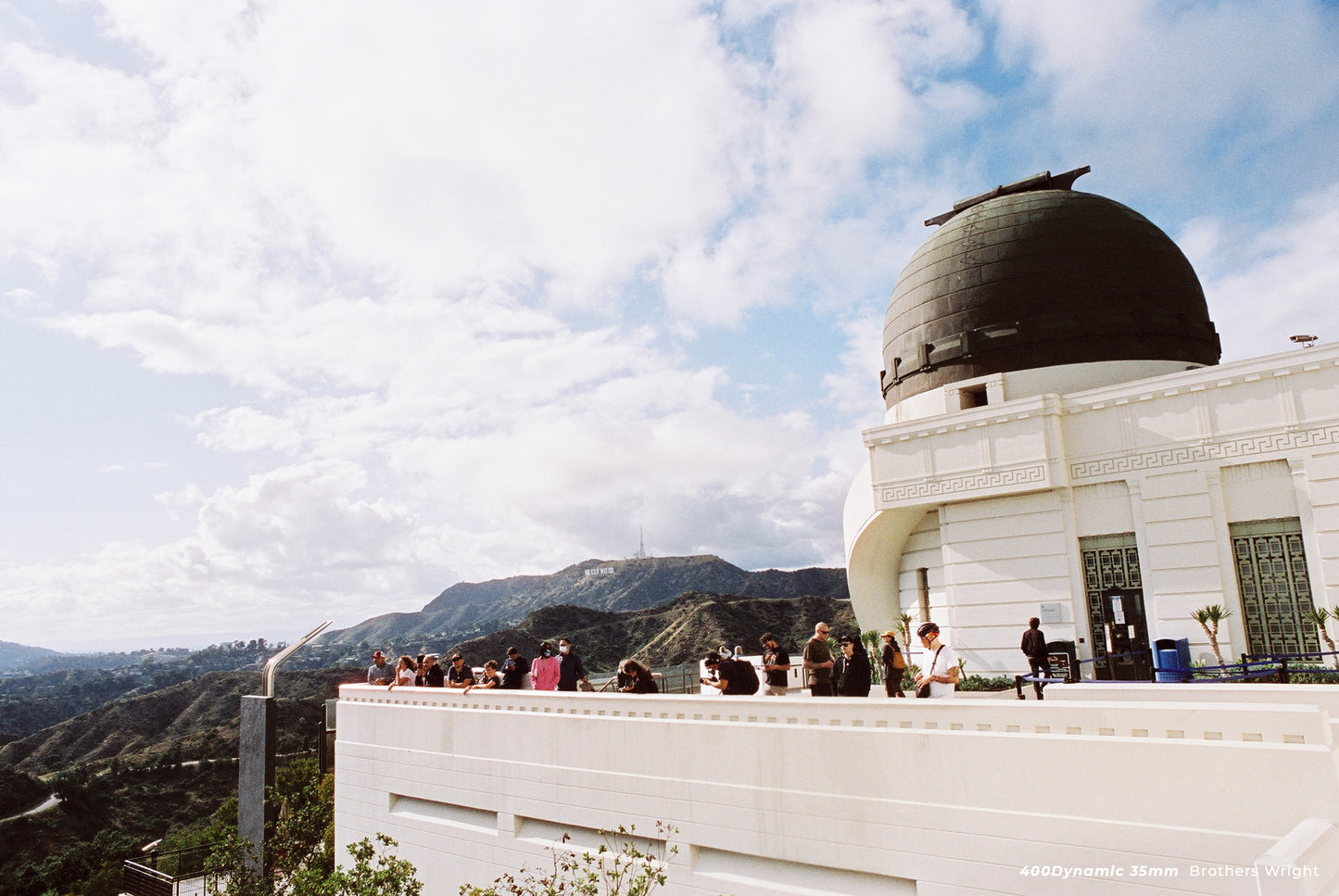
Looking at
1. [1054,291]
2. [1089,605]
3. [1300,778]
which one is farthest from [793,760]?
[1054,291]

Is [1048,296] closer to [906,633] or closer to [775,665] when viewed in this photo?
[906,633]

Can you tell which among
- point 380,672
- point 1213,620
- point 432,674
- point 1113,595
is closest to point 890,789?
point 1213,620

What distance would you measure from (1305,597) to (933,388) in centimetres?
769

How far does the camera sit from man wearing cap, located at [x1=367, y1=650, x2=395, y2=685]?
1523 cm

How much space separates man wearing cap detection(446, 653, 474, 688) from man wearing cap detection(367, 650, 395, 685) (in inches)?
81.6

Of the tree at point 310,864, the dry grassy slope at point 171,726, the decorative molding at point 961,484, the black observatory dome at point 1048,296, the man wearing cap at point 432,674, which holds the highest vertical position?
the black observatory dome at point 1048,296

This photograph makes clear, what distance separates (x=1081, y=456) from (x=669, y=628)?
75296 millimetres

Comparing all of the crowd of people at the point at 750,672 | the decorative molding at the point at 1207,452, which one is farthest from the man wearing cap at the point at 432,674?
the decorative molding at the point at 1207,452

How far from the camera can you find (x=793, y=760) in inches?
321

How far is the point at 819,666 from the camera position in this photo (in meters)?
9.47

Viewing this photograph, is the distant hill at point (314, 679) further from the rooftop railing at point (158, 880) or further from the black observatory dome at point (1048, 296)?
the black observatory dome at point (1048, 296)

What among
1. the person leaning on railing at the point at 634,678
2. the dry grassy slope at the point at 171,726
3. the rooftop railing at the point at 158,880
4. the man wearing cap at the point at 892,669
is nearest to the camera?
the man wearing cap at the point at 892,669

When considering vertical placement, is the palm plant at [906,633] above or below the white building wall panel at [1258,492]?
below

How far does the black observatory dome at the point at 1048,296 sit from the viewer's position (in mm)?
16625
